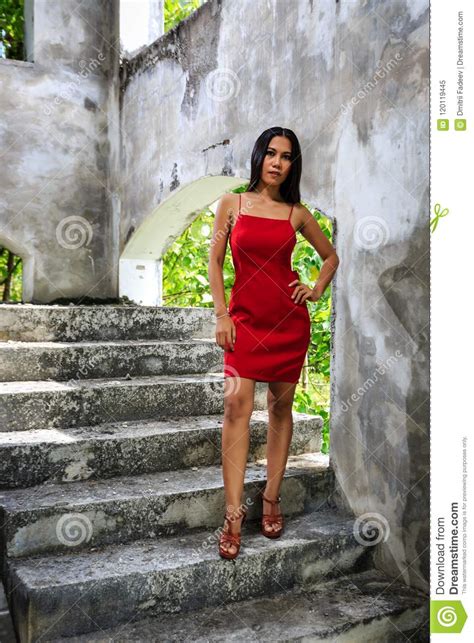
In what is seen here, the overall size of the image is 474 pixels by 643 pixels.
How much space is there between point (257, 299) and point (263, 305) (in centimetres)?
3

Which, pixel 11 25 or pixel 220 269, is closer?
pixel 220 269

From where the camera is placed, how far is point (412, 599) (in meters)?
2.50

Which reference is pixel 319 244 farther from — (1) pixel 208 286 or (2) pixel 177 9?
(2) pixel 177 9

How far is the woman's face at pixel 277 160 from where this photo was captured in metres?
2.44

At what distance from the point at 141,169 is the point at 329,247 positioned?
8.82ft

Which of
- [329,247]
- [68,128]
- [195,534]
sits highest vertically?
[68,128]

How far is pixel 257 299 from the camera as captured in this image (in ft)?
8.03

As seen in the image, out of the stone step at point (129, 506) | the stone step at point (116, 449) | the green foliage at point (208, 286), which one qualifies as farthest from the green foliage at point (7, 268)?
the stone step at point (129, 506)
